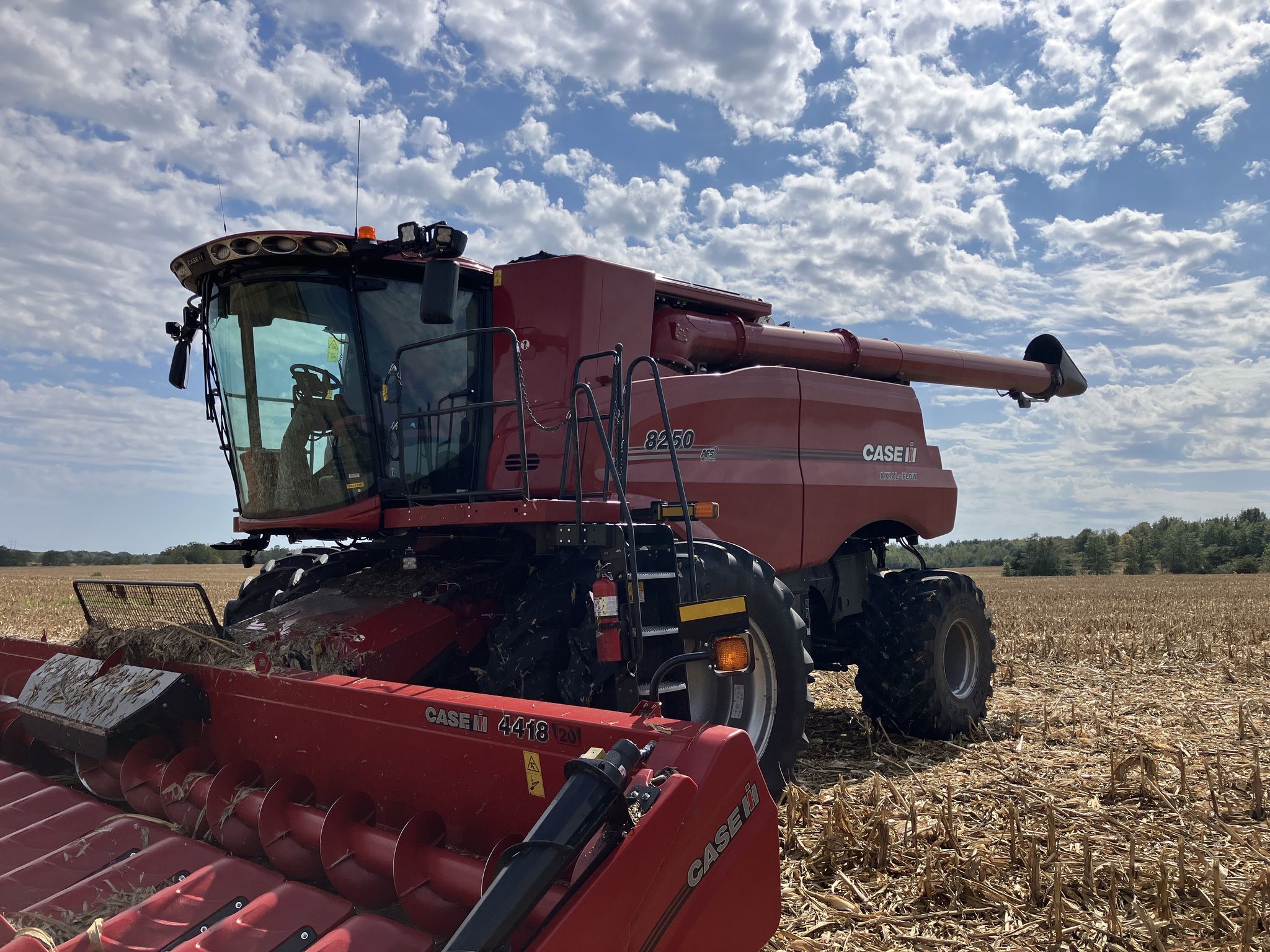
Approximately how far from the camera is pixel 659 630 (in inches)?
151

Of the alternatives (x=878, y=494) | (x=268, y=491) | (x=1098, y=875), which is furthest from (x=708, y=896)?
(x=878, y=494)

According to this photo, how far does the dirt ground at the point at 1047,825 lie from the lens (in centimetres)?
289

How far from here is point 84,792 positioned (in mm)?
3795

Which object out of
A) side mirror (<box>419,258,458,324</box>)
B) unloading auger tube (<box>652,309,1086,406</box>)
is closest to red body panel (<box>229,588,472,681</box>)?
side mirror (<box>419,258,458,324</box>)

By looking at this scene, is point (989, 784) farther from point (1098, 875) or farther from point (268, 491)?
point (268, 491)

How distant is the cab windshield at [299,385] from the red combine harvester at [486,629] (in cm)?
2

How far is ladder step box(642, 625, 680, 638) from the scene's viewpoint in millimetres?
3799

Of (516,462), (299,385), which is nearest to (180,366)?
(299,385)

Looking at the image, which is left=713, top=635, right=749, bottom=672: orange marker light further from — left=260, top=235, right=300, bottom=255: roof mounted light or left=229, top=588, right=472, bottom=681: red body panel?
left=260, top=235, right=300, bottom=255: roof mounted light

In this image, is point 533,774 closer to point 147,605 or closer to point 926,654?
point 147,605

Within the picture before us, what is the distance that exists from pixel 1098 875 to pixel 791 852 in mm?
1061

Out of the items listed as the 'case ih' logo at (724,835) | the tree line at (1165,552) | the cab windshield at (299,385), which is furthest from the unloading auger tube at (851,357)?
the tree line at (1165,552)

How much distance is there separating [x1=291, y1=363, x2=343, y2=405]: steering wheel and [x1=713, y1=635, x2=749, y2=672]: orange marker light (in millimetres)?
2670

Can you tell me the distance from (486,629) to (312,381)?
160 centimetres
